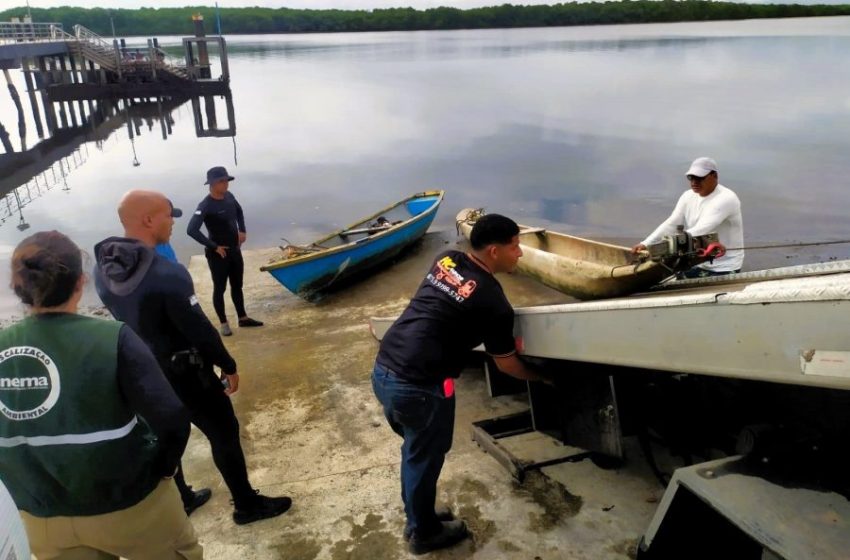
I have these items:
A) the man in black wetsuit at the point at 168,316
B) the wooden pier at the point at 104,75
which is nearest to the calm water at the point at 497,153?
the wooden pier at the point at 104,75

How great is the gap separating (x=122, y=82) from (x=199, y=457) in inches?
1523

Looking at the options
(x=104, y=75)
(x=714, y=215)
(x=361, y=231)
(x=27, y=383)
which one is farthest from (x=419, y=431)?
(x=104, y=75)

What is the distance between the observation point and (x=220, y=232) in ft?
25.3

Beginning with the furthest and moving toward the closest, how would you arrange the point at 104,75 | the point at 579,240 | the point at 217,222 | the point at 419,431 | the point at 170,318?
the point at 104,75 → the point at 579,240 → the point at 217,222 → the point at 170,318 → the point at 419,431

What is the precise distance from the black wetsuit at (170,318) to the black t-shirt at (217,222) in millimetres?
4240

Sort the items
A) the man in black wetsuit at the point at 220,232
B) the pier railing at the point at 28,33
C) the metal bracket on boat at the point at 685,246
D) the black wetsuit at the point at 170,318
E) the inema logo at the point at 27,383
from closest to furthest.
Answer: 1. the inema logo at the point at 27,383
2. the black wetsuit at the point at 170,318
3. the metal bracket on boat at the point at 685,246
4. the man in black wetsuit at the point at 220,232
5. the pier railing at the point at 28,33

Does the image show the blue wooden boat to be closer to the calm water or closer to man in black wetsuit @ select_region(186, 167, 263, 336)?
man in black wetsuit @ select_region(186, 167, 263, 336)

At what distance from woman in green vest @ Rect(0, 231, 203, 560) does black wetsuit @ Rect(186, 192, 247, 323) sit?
548 cm

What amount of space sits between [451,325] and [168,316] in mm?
1553

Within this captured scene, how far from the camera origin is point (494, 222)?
10.4ft

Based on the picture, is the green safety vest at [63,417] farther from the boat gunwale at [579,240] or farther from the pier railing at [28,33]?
the pier railing at [28,33]

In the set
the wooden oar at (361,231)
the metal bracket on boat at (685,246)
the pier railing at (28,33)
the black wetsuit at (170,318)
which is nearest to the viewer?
the black wetsuit at (170,318)

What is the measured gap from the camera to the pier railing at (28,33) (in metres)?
32.2

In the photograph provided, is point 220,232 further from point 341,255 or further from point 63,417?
point 63,417
